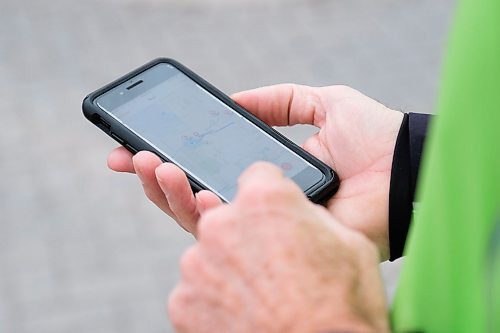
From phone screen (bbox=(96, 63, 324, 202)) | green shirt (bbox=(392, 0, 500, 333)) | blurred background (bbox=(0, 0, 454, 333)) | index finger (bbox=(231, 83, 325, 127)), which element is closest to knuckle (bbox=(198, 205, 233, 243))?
green shirt (bbox=(392, 0, 500, 333))

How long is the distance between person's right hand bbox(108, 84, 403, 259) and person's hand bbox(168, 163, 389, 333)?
1.57 feet

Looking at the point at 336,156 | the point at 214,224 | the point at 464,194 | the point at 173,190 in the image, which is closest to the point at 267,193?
the point at 214,224

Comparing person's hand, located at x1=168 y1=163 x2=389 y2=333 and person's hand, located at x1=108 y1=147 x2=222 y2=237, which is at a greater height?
person's hand, located at x1=168 y1=163 x2=389 y2=333

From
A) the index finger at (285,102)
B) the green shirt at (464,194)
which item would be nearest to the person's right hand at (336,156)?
the index finger at (285,102)

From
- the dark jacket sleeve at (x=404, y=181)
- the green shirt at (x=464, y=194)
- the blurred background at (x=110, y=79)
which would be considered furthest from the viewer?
the blurred background at (x=110, y=79)

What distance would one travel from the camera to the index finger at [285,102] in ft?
5.94

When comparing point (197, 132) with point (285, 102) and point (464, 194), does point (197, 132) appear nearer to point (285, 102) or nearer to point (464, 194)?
point (285, 102)

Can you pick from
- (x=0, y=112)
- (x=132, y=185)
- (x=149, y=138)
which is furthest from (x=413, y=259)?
(x=0, y=112)

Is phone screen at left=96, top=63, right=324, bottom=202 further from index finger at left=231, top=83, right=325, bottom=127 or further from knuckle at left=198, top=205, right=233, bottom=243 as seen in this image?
knuckle at left=198, top=205, right=233, bottom=243

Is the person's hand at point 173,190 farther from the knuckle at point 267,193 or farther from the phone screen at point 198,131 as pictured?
the knuckle at point 267,193

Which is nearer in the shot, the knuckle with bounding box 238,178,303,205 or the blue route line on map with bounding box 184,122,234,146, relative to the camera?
the knuckle with bounding box 238,178,303,205

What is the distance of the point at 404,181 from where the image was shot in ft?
4.81

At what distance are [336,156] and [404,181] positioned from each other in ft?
0.91

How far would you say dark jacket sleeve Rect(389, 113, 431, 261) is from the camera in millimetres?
1466
